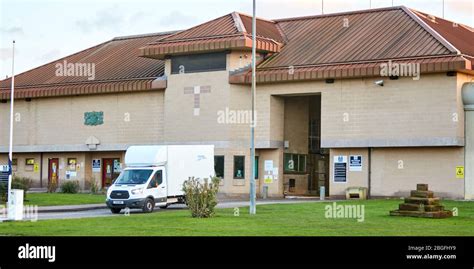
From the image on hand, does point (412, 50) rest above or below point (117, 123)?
above

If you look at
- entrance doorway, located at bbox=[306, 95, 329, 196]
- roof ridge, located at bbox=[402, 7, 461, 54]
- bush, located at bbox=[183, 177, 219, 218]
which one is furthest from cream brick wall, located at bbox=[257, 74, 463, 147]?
bush, located at bbox=[183, 177, 219, 218]

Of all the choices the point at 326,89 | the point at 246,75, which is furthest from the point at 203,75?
the point at 326,89

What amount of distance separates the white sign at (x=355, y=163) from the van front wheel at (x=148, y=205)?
15053 millimetres

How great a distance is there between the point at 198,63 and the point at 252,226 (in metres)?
26.4

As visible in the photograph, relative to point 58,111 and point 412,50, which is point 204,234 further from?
point 58,111

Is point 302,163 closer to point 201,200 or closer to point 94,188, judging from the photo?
point 94,188

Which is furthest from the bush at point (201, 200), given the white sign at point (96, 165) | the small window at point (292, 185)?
the white sign at point (96, 165)

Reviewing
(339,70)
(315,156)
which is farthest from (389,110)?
(315,156)

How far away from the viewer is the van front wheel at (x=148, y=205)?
36.3 m

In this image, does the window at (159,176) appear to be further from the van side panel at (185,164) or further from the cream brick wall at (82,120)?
the cream brick wall at (82,120)

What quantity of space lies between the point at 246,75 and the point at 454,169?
13461mm

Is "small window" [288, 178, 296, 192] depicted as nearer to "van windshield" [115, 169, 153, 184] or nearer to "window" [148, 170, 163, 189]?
"window" [148, 170, 163, 189]
